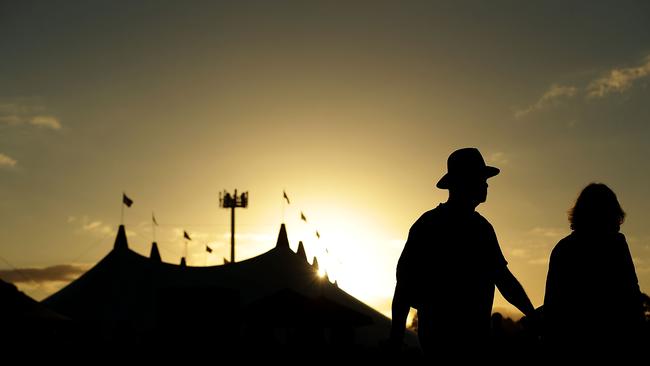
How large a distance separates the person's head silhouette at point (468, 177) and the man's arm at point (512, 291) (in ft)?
1.34

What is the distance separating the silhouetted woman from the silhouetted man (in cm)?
51

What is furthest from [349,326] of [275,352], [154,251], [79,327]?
[154,251]

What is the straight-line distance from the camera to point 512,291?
4422mm

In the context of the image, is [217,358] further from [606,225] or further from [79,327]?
[79,327]

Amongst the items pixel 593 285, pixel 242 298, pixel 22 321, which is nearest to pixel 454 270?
pixel 593 285

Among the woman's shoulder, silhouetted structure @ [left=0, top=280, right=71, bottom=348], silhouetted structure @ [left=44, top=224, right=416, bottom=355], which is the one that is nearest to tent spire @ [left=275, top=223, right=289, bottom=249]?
silhouetted structure @ [left=44, top=224, right=416, bottom=355]

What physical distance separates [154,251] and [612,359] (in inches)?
2040

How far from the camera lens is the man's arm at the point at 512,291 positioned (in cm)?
435

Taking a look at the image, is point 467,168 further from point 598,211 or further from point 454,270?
point 598,211

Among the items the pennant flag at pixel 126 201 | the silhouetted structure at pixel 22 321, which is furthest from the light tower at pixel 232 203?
the silhouetted structure at pixel 22 321

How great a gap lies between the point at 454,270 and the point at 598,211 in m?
1.18

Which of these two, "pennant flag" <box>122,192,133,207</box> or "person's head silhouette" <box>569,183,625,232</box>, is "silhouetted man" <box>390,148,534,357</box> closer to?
"person's head silhouette" <box>569,183,625,232</box>

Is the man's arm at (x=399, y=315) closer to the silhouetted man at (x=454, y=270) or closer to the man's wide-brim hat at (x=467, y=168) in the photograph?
the silhouetted man at (x=454, y=270)

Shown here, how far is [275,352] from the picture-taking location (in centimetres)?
1633
